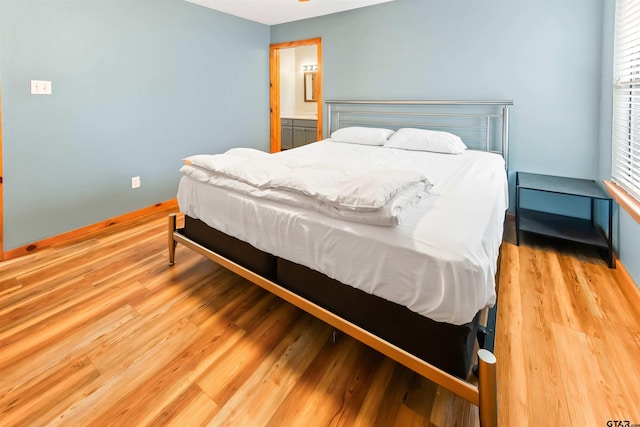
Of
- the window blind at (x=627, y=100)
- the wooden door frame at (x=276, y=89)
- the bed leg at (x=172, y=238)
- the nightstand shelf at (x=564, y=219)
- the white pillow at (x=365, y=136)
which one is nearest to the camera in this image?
the window blind at (x=627, y=100)

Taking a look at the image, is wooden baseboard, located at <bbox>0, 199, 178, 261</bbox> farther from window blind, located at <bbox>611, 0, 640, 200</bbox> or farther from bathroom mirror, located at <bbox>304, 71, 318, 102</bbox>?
window blind, located at <bbox>611, 0, 640, 200</bbox>

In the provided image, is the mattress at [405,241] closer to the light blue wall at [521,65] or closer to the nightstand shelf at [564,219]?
the nightstand shelf at [564,219]

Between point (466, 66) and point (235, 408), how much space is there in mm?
3455

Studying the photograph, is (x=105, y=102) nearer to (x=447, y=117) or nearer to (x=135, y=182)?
(x=135, y=182)

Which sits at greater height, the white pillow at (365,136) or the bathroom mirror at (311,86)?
the bathroom mirror at (311,86)

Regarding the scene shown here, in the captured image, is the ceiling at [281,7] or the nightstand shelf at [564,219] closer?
the nightstand shelf at [564,219]

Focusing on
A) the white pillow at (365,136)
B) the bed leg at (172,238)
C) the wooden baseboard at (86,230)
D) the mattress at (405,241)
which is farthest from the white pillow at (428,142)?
the wooden baseboard at (86,230)

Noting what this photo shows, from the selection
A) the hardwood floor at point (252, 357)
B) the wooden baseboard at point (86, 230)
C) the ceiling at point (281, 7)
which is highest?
the ceiling at point (281, 7)

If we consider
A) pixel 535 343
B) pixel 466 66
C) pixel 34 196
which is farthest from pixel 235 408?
pixel 466 66

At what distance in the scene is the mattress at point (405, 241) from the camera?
1.07m

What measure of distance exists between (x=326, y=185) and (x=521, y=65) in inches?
102

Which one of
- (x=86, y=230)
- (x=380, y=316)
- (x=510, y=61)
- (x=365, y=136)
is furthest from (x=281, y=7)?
(x=380, y=316)

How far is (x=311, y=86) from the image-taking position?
6.24 meters

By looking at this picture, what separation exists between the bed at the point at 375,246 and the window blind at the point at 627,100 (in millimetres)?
793
